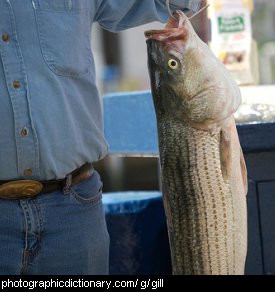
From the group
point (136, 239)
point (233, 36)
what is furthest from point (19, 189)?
point (233, 36)

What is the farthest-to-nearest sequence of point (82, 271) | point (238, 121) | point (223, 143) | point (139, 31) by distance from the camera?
point (139, 31) < point (238, 121) < point (82, 271) < point (223, 143)

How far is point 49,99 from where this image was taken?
242 centimetres

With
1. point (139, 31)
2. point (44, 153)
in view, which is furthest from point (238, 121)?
point (139, 31)

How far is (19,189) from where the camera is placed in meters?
2.38

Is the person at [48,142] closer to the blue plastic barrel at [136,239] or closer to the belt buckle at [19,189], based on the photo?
the belt buckle at [19,189]

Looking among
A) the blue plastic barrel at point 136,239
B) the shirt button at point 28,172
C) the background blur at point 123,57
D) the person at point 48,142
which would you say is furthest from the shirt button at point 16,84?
the background blur at point 123,57

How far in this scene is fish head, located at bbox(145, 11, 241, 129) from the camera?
2.34 meters

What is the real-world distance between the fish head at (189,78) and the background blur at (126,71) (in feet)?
26.2

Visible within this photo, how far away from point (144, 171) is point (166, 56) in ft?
28.4

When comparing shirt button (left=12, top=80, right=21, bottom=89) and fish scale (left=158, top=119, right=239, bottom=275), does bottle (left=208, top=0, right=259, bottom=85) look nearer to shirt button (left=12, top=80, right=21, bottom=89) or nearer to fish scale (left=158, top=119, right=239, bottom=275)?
fish scale (left=158, top=119, right=239, bottom=275)

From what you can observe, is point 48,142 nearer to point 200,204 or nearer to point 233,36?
point 200,204

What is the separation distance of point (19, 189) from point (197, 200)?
617 millimetres
